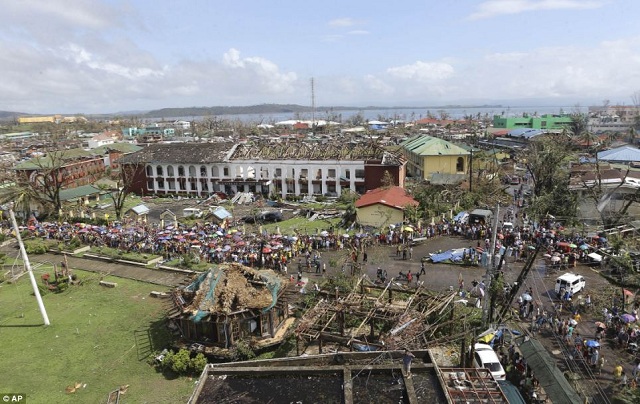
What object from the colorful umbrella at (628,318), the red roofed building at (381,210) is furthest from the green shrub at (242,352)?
the red roofed building at (381,210)

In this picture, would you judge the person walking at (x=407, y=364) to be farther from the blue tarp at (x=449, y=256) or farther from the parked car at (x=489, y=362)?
the blue tarp at (x=449, y=256)

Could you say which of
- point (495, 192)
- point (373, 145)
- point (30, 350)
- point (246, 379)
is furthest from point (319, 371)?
point (373, 145)

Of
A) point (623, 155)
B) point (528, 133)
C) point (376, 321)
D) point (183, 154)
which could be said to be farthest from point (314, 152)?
point (528, 133)

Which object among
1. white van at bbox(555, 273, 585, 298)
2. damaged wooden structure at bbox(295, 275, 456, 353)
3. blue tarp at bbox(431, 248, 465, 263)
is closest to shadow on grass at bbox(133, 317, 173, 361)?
damaged wooden structure at bbox(295, 275, 456, 353)

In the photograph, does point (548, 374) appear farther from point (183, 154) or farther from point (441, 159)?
point (183, 154)

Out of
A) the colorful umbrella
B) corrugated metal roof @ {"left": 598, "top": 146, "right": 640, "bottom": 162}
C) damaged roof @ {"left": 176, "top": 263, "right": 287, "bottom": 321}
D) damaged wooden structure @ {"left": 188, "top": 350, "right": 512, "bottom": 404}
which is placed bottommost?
the colorful umbrella

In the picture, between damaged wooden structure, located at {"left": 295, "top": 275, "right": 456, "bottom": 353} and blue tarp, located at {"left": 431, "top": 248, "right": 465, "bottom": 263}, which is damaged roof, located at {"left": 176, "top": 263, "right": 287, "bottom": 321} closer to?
damaged wooden structure, located at {"left": 295, "top": 275, "right": 456, "bottom": 353}

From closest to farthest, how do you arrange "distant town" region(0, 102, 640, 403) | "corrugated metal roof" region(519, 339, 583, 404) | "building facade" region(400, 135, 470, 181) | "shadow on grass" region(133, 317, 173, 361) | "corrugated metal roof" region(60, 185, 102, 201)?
1. "corrugated metal roof" region(519, 339, 583, 404)
2. "distant town" region(0, 102, 640, 403)
3. "shadow on grass" region(133, 317, 173, 361)
4. "corrugated metal roof" region(60, 185, 102, 201)
5. "building facade" region(400, 135, 470, 181)
